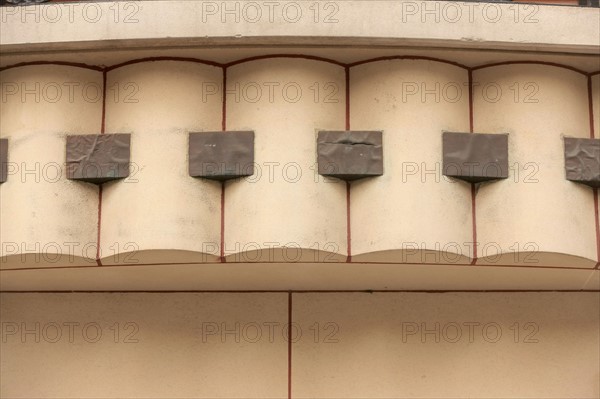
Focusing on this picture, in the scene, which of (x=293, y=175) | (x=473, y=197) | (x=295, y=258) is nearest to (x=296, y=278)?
(x=295, y=258)

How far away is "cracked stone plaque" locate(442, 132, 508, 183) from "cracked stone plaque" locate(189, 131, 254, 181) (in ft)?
5.51

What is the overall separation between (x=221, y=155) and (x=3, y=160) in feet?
6.28

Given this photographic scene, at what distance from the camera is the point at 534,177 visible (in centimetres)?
880

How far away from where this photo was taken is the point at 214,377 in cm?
987

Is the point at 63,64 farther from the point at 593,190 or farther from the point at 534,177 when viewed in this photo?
the point at 593,190

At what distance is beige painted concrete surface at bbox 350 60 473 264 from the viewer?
8.62 meters

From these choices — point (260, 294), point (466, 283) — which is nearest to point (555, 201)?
point (466, 283)

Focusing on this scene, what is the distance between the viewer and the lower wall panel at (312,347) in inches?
387

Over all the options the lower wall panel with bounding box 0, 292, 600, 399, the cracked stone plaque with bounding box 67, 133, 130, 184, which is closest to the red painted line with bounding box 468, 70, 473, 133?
the lower wall panel with bounding box 0, 292, 600, 399

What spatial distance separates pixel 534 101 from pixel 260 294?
3201mm

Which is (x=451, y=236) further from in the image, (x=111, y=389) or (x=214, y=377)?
(x=111, y=389)

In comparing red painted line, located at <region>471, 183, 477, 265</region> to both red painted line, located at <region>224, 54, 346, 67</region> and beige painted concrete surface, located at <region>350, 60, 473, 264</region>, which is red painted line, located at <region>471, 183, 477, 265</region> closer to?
beige painted concrete surface, located at <region>350, 60, 473, 264</region>

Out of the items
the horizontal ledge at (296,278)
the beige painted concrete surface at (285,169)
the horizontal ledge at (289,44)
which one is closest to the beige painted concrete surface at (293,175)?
the beige painted concrete surface at (285,169)

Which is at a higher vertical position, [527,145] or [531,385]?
[527,145]
